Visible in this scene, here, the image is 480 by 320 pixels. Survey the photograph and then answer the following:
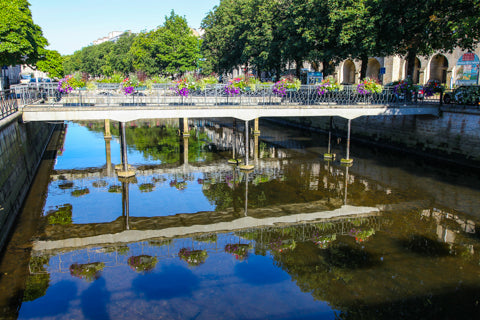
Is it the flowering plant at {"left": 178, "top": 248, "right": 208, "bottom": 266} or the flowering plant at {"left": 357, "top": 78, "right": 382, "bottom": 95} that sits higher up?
the flowering plant at {"left": 357, "top": 78, "right": 382, "bottom": 95}

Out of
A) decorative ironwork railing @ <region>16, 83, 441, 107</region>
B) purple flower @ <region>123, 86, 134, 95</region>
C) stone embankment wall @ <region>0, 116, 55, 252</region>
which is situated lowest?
stone embankment wall @ <region>0, 116, 55, 252</region>

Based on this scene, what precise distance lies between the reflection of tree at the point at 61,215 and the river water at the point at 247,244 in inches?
1.6

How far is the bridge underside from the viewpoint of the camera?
61.1 ft

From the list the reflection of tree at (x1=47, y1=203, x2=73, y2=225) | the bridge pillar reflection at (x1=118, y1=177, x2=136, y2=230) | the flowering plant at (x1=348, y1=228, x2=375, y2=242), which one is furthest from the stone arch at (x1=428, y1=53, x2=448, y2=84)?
the reflection of tree at (x1=47, y1=203, x2=73, y2=225)

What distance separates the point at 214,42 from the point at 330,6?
71.9 feet

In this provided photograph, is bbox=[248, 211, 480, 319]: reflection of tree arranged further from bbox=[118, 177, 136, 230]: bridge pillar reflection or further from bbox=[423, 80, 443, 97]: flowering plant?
bbox=[423, 80, 443, 97]: flowering plant

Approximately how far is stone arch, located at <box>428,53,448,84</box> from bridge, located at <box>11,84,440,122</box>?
22.1 m

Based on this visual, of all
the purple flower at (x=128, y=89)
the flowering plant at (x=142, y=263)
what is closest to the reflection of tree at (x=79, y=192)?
the purple flower at (x=128, y=89)

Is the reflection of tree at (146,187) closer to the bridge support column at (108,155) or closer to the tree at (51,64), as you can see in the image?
the bridge support column at (108,155)

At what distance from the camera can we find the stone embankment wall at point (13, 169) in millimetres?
13573

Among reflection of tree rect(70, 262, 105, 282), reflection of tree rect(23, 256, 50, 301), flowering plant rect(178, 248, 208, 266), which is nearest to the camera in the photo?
reflection of tree rect(23, 256, 50, 301)

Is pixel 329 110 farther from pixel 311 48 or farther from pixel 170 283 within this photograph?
pixel 170 283

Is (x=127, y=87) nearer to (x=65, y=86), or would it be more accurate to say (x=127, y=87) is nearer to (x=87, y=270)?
(x=65, y=86)

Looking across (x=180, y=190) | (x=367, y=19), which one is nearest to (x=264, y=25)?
(x=367, y=19)
